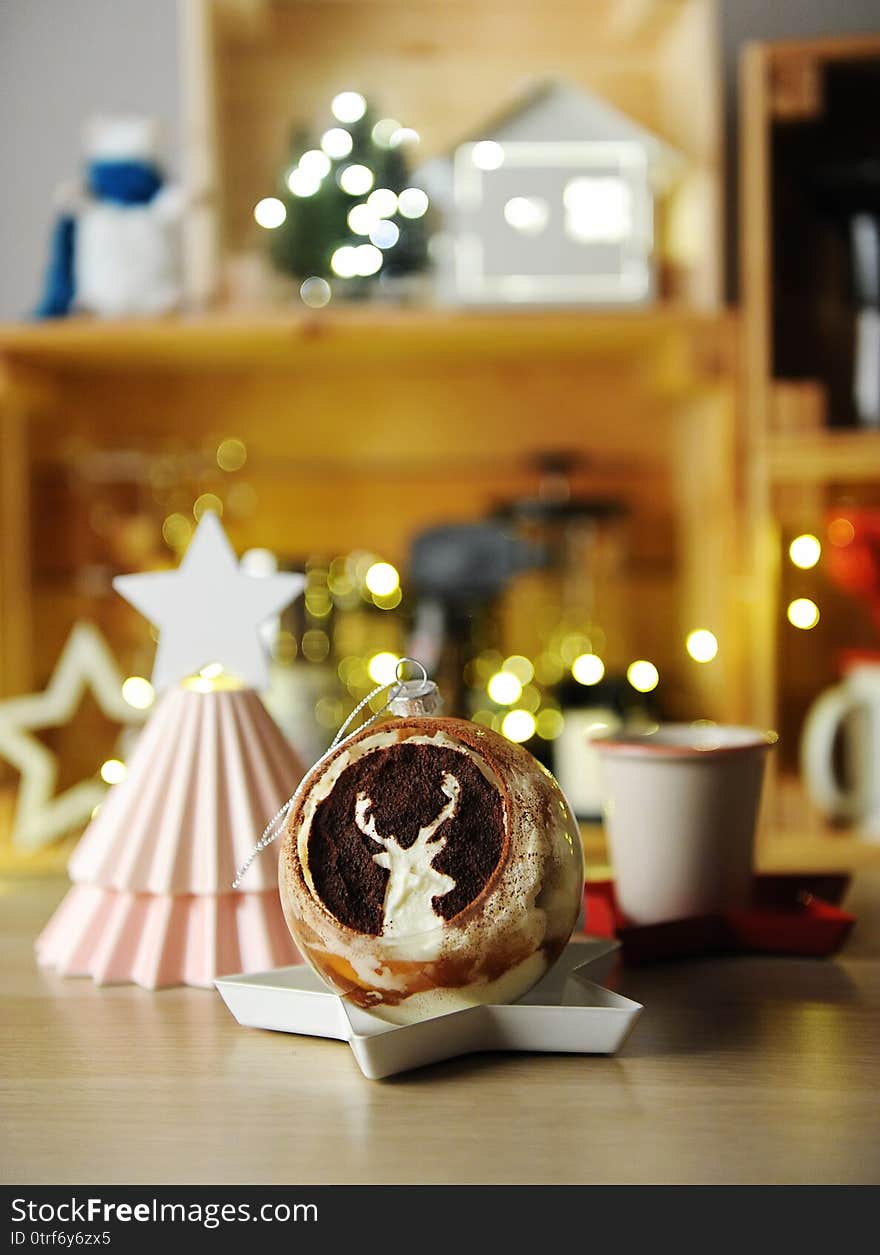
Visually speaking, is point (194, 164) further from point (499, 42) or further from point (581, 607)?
point (581, 607)

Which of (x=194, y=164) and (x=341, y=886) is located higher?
(x=194, y=164)

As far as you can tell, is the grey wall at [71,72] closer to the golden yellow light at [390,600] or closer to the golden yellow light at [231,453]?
the golden yellow light at [231,453]

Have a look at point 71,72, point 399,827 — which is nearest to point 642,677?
point 399,827

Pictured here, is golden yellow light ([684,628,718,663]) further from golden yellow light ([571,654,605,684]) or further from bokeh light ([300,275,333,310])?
bokeh light ([300,275,333,310])

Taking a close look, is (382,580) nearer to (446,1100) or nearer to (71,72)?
(71,72)

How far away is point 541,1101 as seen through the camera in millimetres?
442

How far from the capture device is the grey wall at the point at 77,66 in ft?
4.85

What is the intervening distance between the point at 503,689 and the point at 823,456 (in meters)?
0.39

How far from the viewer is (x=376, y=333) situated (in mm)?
1182

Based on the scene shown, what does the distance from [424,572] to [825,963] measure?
706 millimetres

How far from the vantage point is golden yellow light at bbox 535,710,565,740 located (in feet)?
4.20

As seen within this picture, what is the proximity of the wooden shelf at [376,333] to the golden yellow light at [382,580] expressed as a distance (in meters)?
0.24

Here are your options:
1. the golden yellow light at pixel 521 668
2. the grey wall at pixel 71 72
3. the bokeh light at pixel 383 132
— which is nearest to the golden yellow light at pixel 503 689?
the golden yellow light at pixel 521 668
